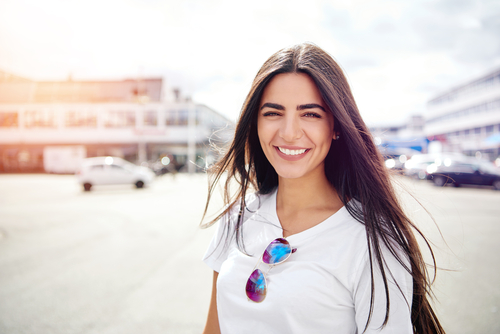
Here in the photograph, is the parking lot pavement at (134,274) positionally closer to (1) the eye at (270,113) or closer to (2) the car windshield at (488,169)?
(1) the eye at (270,113)

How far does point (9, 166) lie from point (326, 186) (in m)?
45.2

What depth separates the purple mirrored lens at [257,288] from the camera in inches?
54.6

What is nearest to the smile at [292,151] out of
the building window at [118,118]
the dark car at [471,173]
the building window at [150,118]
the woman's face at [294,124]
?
the woman's face at [294,124]

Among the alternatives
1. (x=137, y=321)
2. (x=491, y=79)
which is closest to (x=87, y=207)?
(x=137, y=321)

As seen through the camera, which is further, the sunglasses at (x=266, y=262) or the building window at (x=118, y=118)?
the building window at (x=118, y=118)

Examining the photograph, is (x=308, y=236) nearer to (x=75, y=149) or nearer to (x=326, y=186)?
(x=326, y=186)

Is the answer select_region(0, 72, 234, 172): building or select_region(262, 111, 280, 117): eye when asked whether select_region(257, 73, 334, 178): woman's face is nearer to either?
select_region(262, 111, 280, 117): eye

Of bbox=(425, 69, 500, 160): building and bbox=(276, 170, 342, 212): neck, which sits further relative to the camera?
bbox=(425, 69, 500, 160): building

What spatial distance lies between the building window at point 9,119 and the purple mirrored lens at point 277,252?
151 feet

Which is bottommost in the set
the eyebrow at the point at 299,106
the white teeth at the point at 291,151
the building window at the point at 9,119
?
the building window at the point at 9,119

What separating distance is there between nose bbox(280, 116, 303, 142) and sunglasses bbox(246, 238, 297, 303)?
0.47 meters

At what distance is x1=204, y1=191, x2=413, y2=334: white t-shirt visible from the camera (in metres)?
1.28

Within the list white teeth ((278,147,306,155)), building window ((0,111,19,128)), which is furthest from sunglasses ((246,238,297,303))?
building window ((0,111,19,128))

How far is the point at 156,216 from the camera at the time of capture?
8.92 meters
